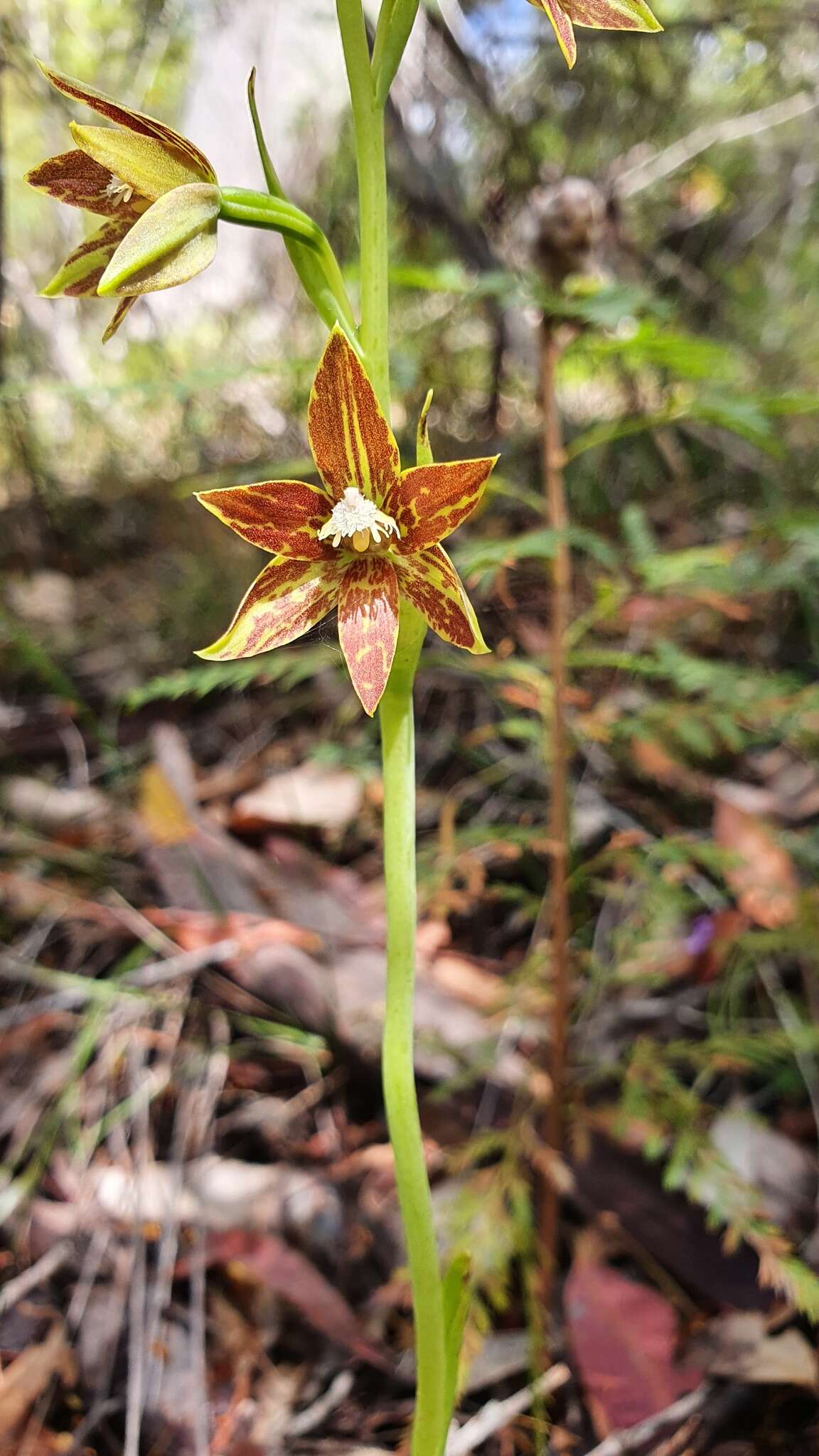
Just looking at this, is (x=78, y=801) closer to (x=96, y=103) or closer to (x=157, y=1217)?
(x=157, y=1217)

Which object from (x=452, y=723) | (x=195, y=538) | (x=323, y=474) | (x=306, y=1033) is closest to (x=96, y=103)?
(x=323, y=474)

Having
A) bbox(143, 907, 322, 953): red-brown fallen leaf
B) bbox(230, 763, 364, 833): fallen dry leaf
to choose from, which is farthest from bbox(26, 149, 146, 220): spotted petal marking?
bbox(230, 763, 364, 833): fallen dry leaf

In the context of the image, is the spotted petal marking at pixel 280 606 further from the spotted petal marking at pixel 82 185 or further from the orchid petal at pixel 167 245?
the spotted petal marking at pixel 82 185

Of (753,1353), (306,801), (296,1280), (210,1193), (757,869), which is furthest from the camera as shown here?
(306,801)

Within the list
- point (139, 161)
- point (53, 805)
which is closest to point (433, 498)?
point (139, 161)

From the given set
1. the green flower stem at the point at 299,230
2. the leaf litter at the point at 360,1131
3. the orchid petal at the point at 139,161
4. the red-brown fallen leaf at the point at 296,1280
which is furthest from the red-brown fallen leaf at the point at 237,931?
the orchid petal at the point at 139,161

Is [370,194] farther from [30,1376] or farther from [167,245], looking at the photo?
[30,1376]
